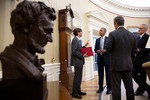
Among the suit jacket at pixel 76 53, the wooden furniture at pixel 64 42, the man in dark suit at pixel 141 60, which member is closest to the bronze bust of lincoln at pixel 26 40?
the suit jacket at pixel 76 53

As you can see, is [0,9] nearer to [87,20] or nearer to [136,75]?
[136,75]

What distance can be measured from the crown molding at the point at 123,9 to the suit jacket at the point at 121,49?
6169 mm

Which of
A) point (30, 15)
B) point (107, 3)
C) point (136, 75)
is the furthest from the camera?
point (107, 3)


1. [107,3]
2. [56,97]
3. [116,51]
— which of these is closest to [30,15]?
[56,97]

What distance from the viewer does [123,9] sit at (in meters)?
10.4

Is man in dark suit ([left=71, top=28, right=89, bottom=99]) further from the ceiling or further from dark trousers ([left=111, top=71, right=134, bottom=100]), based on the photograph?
the ceiling

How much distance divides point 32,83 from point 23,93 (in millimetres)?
53

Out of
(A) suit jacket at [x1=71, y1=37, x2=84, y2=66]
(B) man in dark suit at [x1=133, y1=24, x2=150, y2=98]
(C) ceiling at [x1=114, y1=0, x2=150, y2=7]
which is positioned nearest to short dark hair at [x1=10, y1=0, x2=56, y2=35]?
(A) suit jacket at [x1=71, y1=37, x2=84, y2=66]

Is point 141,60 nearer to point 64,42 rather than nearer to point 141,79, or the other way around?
point 141,79

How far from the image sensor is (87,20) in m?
7.55

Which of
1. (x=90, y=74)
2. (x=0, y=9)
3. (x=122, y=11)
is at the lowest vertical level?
(x=90, y=74)

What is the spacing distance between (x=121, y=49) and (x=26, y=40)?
2112 millimetres

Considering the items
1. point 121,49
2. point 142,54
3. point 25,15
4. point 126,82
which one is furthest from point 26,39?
point 142,54

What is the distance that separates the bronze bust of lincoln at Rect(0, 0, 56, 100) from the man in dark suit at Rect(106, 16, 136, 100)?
202cm
